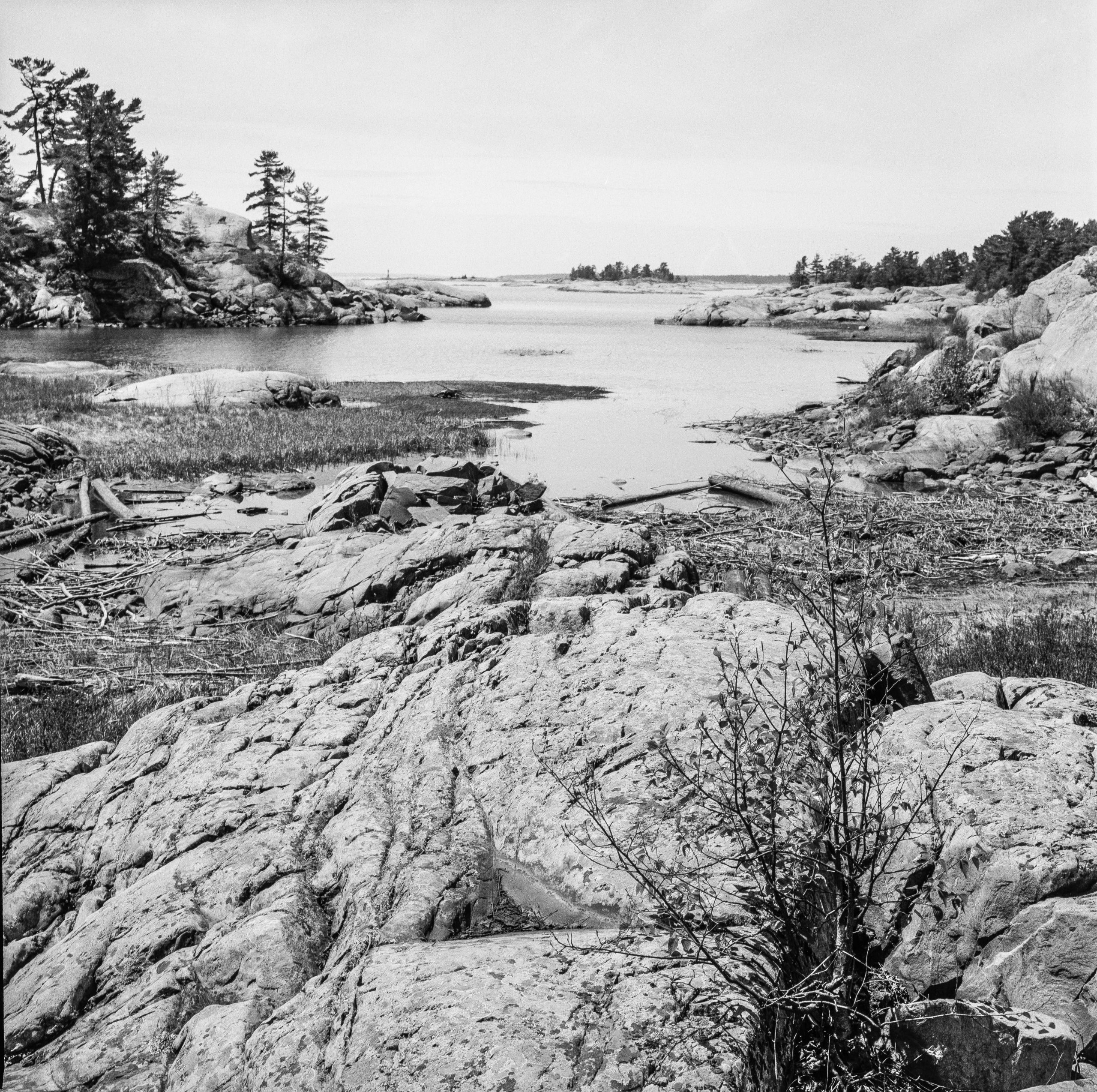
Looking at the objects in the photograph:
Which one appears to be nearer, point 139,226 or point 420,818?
point 420,818

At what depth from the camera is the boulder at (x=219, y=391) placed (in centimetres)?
2994

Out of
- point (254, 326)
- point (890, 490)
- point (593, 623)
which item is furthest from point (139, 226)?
point (593, 623)

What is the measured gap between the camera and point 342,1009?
10.8ft

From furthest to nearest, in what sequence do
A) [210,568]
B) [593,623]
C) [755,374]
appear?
[755,374], [210,568], [593,623]

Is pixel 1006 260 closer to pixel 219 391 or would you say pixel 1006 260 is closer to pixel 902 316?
pixel 902 316

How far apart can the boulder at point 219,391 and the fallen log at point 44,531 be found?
14.6 m

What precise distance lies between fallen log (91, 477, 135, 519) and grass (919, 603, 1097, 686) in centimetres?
1303

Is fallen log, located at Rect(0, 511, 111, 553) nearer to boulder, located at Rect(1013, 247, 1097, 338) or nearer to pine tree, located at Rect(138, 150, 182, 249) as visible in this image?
boulder, located at Rect(1013, 247, 1097, 338)

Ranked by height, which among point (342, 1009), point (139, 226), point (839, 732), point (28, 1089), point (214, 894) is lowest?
point (28, 1089)

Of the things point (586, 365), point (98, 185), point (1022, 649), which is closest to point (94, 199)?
point (98, 185)

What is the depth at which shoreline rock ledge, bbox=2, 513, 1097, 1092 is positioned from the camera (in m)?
3.10

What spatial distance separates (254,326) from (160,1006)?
81991mm

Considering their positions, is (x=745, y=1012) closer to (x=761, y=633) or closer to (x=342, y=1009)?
(x=342, y=1009)

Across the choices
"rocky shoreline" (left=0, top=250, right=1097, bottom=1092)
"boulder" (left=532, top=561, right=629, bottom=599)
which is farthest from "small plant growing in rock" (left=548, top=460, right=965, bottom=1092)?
"boulder" (left=532, top=561, right=629, bottom=599)
